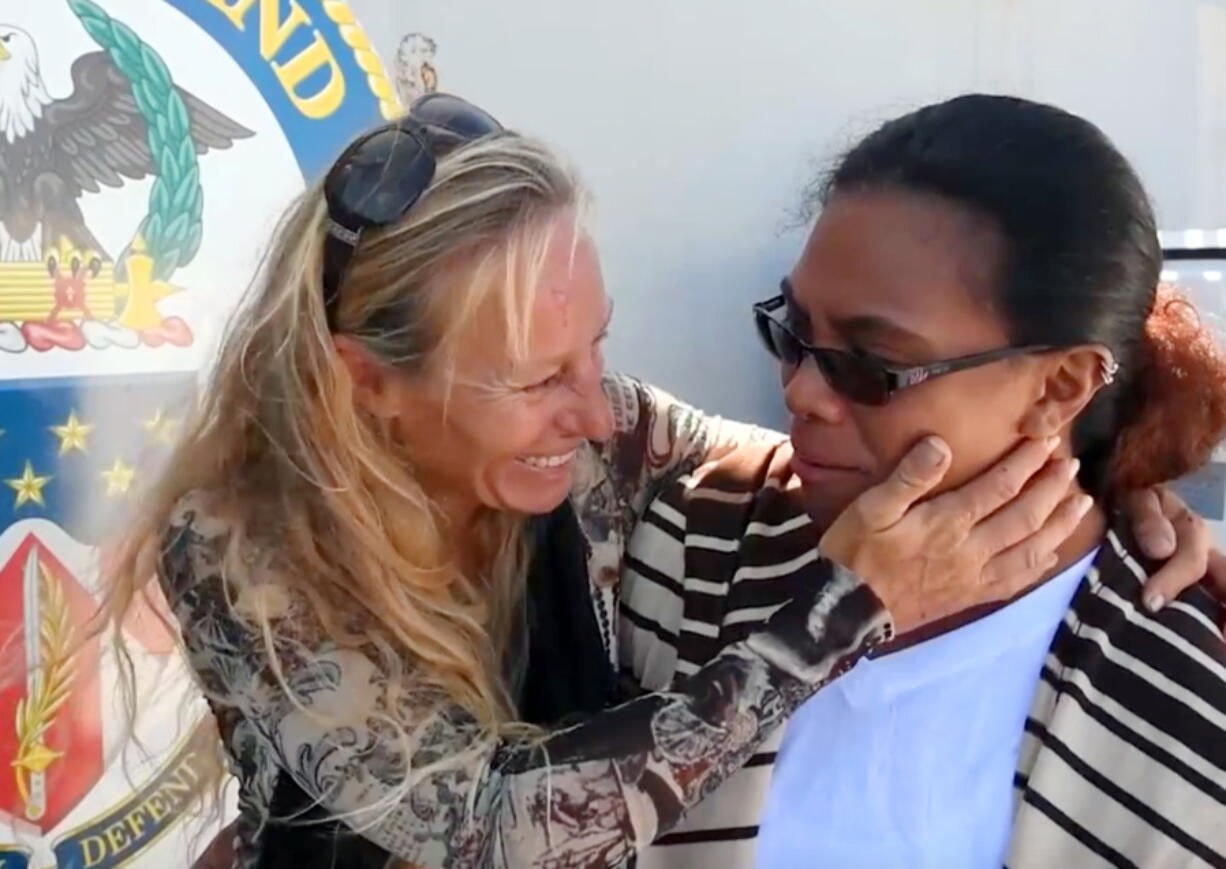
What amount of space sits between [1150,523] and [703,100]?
61.3 inches

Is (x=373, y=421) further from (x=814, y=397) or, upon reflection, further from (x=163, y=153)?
(x=163, y=153)

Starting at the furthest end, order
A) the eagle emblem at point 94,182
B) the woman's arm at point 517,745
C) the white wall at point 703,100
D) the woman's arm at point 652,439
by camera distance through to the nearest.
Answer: the white wall at point 703,100
the eagle emblem at point 94,182
the woman's arm at point 652,439
the woman's arm at point 517,745

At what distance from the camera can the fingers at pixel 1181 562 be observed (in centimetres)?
110

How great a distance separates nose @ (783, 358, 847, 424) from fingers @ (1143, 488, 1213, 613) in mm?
282

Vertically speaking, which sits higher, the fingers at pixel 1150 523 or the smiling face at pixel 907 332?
the smiling face at pixel 907 332

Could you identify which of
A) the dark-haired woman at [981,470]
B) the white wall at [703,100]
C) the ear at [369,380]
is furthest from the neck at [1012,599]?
the white wall at [703,100]

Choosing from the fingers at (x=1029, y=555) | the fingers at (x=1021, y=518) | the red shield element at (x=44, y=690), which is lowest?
the red shield element at (x=44, y=690)

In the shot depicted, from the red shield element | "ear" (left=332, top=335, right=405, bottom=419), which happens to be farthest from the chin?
the red shield element

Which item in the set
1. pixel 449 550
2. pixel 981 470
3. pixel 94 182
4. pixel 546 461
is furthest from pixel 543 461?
pixel 94 182

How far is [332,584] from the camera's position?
1115 mm

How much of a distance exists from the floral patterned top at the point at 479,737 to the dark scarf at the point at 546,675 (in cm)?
2

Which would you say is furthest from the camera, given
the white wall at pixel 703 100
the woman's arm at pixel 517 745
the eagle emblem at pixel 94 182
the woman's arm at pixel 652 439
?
the white wall at pixel 703 100

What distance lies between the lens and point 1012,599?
1140mm

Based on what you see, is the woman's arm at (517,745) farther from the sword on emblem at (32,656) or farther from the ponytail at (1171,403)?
the sword on emblem at (32,656)
